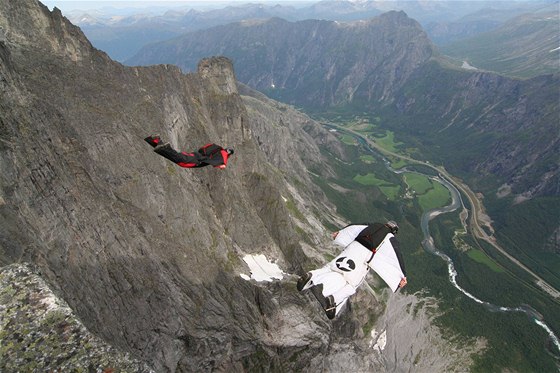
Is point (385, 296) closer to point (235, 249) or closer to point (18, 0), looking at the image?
point (235, 249)

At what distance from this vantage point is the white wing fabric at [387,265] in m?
36.8

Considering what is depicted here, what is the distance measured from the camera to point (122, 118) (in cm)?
7231

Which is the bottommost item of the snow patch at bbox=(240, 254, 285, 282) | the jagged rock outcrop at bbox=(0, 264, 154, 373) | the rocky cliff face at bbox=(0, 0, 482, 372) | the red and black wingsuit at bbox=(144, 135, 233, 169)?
the snow patch at bbox=(240, 254, 285, 282)

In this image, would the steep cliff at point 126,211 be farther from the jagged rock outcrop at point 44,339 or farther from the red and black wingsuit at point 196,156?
the jagged rock outcrop at point 44,339

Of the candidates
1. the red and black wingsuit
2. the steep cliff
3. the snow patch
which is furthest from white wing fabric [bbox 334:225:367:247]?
the snow patch

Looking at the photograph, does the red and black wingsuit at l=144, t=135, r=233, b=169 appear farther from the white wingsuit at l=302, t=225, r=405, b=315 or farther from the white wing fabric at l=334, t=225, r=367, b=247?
the white wing fabric at l=334, t=225, r=367, b=247

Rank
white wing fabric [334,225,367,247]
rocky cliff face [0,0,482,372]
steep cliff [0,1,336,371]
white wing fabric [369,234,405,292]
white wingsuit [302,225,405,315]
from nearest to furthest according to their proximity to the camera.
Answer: white wingsuit [302,225,405,315] < white wing fabric [369,234,405,292] < white wing fabric [334,225,367,247] < rocky cliff face [0,0,482,372] < steep cliff [0,1,336,371]

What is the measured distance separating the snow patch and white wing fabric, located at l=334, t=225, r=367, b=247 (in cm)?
5449

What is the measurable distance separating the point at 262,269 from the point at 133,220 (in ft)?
135

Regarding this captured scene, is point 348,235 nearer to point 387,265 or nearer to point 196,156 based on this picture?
point 387,265

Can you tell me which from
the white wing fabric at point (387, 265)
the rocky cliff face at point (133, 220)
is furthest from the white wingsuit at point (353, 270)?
the rocky cliff face at point (133, 220)

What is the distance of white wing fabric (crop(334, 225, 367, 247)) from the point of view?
135ft

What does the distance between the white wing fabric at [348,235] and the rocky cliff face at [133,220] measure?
26.3 m

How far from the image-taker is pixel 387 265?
3778 cm
